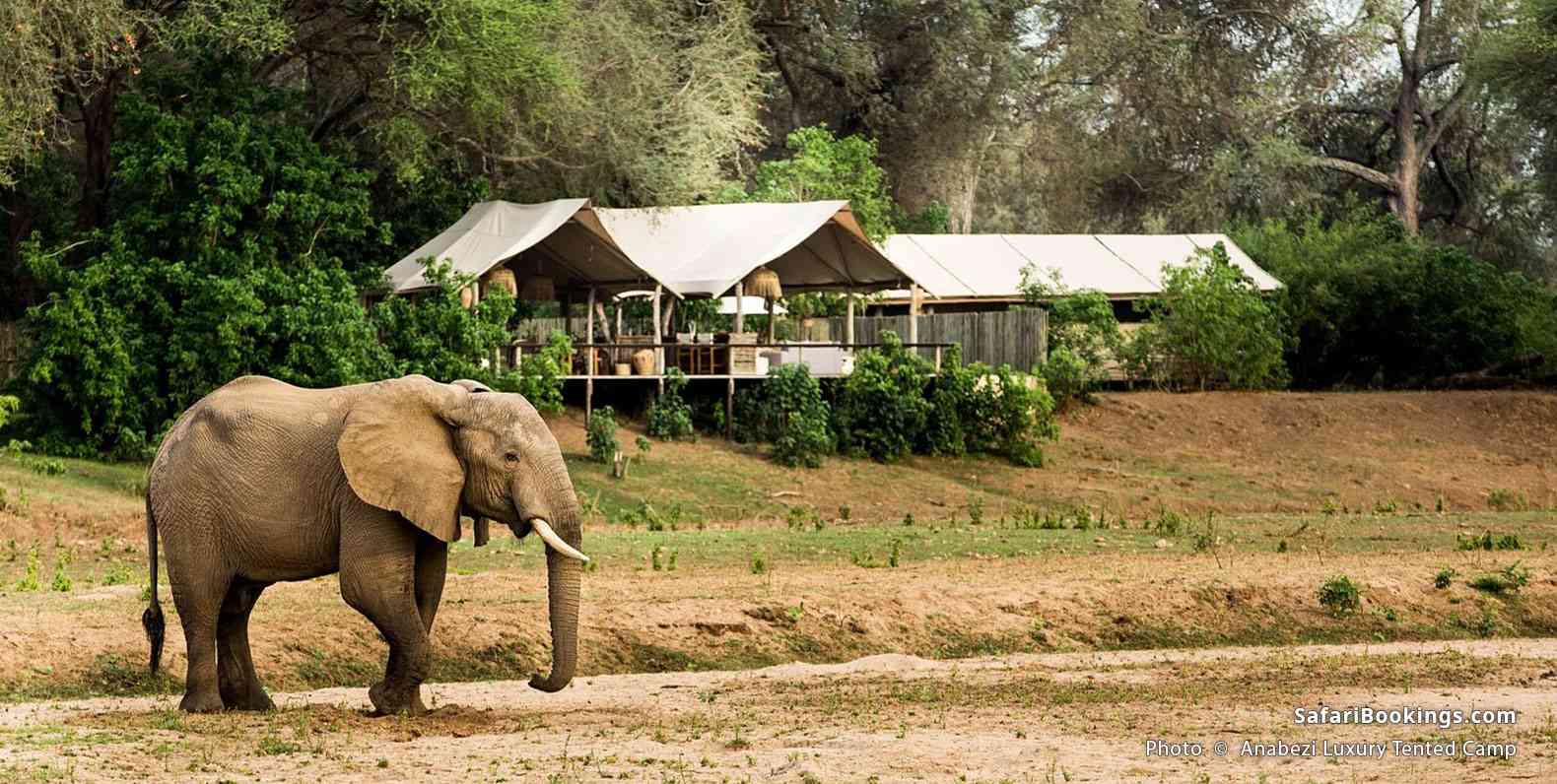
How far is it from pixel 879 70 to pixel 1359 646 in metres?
35.3

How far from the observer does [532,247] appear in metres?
32.4

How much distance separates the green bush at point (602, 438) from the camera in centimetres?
2983

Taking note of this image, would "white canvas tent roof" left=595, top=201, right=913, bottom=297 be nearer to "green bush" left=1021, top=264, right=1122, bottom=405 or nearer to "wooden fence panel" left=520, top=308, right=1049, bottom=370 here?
"wooden fence panel" left=520, top=308, right=1049, bottom=370

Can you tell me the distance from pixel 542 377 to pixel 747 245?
6.13m

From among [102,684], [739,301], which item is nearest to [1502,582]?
[102,684]

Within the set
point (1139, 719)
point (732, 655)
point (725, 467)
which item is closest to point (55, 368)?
point (725, 467)

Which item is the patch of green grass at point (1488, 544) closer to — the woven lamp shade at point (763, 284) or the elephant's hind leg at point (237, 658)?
the woven lamp shade at point (763, 284)

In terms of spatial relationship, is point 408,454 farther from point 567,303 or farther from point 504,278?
point 567,303

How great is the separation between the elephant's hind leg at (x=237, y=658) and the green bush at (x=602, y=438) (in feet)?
58.0

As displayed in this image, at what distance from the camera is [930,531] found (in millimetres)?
24250

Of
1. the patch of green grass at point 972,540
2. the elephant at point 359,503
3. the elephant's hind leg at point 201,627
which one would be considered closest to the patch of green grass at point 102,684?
the elephant's hind leg at point 201,627

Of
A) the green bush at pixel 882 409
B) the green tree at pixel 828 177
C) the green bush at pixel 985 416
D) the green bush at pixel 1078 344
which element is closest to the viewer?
the green bush at pixel 882 409

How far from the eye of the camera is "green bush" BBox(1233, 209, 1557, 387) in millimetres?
42188

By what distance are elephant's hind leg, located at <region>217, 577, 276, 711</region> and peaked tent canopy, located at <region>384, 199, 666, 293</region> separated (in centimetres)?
1793
